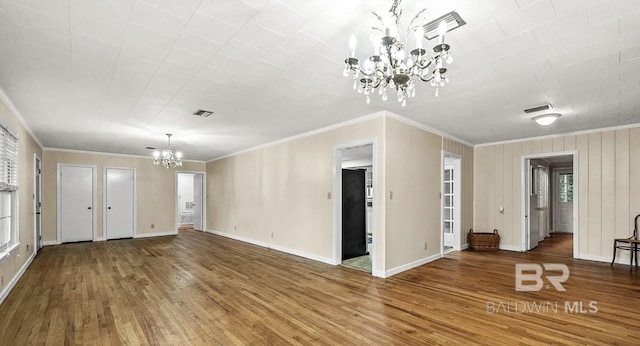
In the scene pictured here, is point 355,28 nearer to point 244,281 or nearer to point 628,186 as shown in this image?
point 244,281

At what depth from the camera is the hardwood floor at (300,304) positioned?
268cm

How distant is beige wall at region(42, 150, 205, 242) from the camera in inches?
298

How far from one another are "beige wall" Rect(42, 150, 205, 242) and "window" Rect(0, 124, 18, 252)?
4019 mm

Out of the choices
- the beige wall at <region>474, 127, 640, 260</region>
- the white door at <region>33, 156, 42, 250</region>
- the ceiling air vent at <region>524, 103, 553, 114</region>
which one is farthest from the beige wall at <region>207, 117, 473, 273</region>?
the white door at <region>33, 156, 42, 250</region>

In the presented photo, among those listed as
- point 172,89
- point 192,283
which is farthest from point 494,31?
point 192,283

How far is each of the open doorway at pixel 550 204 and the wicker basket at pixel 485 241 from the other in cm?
56

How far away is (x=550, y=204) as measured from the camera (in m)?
9.81

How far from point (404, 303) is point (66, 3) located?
12.9ft

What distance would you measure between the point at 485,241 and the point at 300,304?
4.93m

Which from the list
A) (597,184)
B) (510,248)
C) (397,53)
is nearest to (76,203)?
(397,53)

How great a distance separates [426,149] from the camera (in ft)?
17.7

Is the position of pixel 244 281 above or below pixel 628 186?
below

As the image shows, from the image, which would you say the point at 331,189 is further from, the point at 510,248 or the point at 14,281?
the point at 14,281

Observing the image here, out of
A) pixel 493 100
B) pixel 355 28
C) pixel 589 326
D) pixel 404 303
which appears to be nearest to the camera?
pixel 355 28
